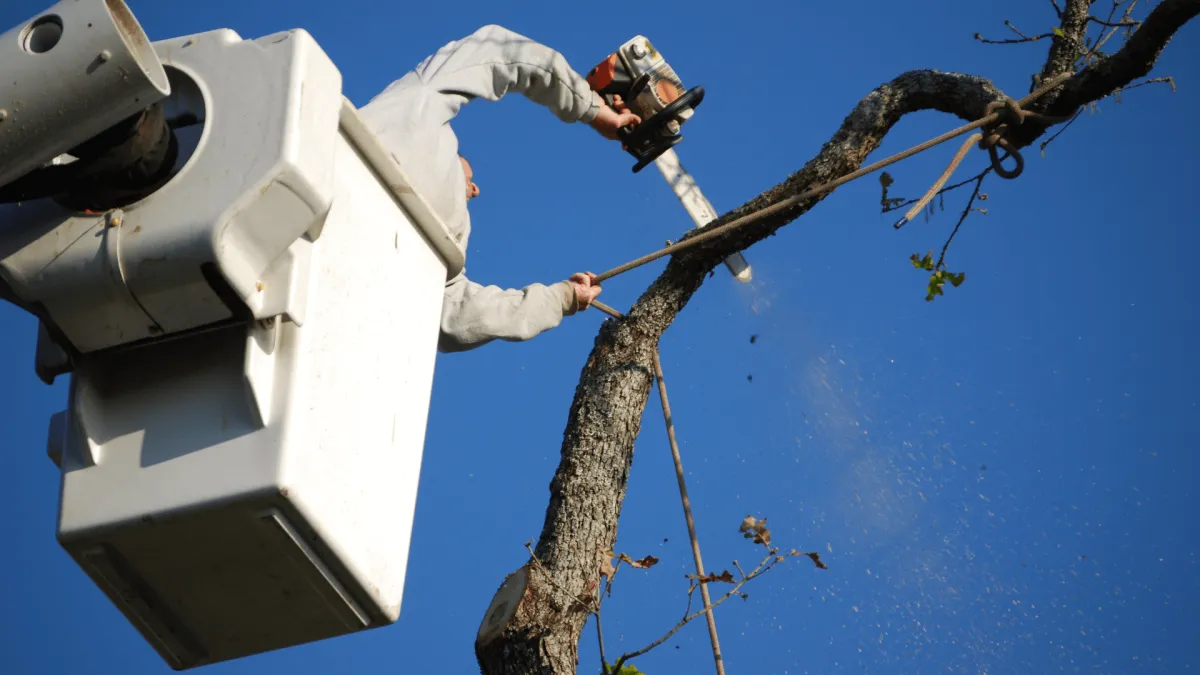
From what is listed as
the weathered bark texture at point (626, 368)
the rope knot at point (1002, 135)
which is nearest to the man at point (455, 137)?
the weathered bark texture at point (626, 368)

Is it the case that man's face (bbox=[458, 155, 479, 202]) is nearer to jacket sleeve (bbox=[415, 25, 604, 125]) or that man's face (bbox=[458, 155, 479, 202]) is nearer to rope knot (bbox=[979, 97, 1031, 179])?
jacket sleeve (bbox=[415, 25, 604, 125])

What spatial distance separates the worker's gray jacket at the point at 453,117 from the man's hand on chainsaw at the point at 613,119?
0.56ft

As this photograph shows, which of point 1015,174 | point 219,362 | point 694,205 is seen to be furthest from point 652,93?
point 219,362

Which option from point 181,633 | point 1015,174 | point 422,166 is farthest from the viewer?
point 1015,174

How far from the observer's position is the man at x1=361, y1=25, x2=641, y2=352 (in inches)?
130

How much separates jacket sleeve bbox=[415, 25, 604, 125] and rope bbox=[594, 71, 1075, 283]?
52cm

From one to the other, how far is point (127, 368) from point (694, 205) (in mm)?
2394

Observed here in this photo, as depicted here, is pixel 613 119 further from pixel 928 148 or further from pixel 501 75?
pixel 928 148

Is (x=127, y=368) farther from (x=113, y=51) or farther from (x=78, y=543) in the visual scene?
(x=113, y=51)

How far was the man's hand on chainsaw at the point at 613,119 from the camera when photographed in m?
4.21

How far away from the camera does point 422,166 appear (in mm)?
3309

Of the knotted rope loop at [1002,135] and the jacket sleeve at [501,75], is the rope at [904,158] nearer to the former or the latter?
the knotted rope loop at [1002,135]

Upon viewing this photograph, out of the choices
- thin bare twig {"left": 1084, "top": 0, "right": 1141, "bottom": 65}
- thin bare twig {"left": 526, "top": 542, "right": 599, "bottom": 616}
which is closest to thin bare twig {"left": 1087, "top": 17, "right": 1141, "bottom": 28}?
thin bare twig {"left": 1084, "top": 0, "right": 1141, "bottom": 65}

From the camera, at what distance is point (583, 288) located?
12.6 ft
